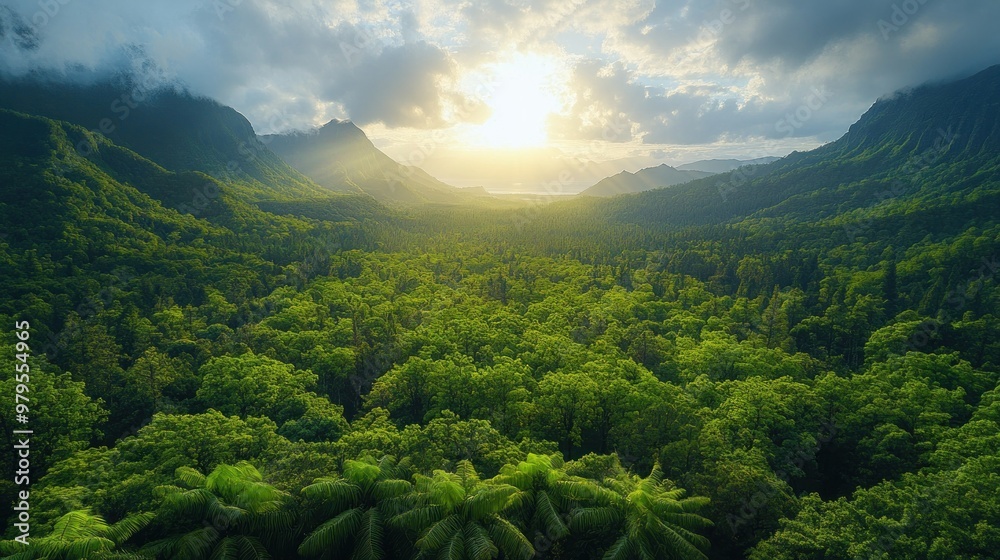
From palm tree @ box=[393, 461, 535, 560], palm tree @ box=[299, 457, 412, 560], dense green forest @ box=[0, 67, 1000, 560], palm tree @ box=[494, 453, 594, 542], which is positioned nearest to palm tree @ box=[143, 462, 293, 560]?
dense green forest @ box=[0, 67, 1000, 560]

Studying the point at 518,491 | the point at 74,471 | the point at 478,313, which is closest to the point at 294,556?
the point at 518,491

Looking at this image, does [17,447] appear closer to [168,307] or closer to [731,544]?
[731,544]

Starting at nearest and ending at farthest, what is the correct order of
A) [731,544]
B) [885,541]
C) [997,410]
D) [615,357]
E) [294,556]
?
[294,556] → [885,541] → [731,544] → [997,410] → [615,357]

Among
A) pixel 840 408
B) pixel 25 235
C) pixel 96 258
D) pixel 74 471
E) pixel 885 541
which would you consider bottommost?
pixel 840 408

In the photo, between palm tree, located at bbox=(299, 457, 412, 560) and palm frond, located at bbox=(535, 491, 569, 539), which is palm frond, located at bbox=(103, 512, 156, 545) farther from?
palm frond, located at bbox=(535, 491, 569, 539)

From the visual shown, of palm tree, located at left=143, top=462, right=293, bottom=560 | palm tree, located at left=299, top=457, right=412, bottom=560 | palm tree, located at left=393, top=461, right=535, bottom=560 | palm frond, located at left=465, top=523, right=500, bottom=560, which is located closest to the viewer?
palm frond, located at left=465, top=523, right=500, bottom=560

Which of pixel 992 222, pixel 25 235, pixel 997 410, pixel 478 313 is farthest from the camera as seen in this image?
pixel 992 222

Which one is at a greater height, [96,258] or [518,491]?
[96,258]
